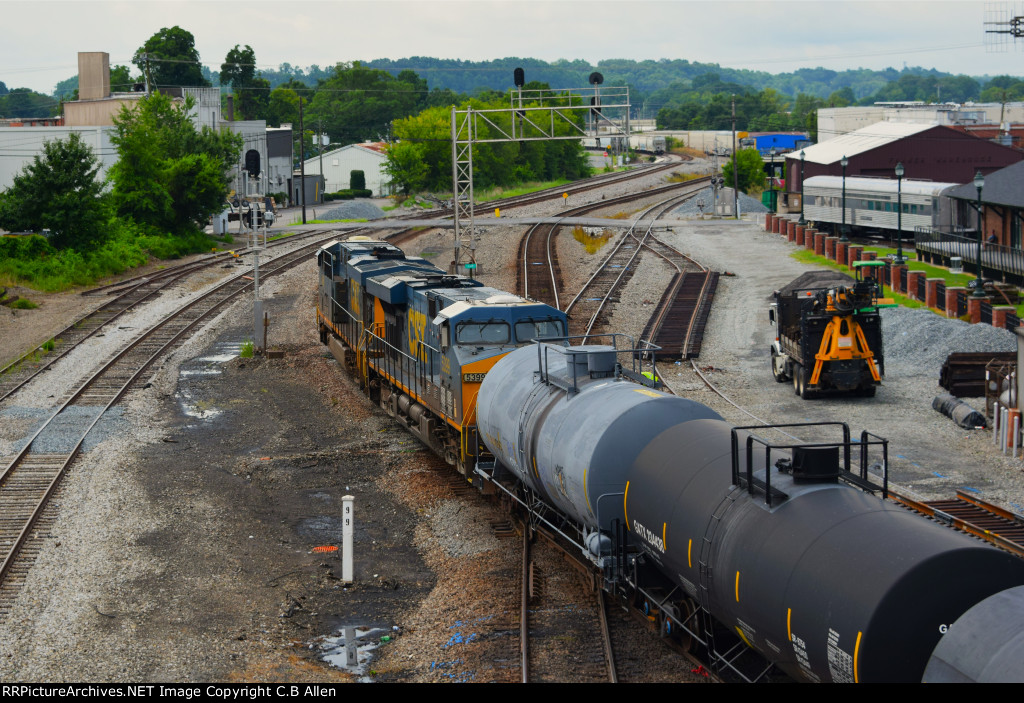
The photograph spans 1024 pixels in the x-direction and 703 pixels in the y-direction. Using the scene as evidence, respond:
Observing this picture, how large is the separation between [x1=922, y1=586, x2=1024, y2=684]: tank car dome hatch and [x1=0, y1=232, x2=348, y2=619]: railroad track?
12.5 metres

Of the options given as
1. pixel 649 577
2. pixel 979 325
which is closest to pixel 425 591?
pixel 649 577

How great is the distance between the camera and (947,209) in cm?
5231

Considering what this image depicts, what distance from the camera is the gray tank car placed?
754 cm

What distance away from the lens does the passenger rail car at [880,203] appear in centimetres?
5303

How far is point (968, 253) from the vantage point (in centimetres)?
4572

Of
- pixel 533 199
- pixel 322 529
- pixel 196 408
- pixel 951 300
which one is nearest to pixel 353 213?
pixel 533 199

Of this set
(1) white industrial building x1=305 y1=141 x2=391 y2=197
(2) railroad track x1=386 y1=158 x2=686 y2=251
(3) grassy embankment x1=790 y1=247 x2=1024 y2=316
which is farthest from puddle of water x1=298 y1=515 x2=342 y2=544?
(1) white industrial building x1=305 y1=141 x2=391 y2=197

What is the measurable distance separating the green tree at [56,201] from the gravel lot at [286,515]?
17.1 metres

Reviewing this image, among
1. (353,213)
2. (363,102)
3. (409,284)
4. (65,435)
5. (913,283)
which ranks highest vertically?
(363,102)

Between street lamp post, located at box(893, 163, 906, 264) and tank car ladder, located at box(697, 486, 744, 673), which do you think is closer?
tank car ladder, located at box(697, 486, 744, 673)

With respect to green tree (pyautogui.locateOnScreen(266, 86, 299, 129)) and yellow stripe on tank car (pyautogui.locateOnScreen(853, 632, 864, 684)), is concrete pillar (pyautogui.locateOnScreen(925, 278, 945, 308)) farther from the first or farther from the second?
green tree (pyautogui.locateOnScreen(266, 86, 299, 129))

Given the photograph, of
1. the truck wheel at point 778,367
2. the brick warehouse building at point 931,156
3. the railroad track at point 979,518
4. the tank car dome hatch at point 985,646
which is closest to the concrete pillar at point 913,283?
the truck wheel at point 778,367

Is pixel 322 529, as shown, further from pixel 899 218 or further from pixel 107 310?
pixel 899 218

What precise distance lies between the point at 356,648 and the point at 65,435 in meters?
13.6
